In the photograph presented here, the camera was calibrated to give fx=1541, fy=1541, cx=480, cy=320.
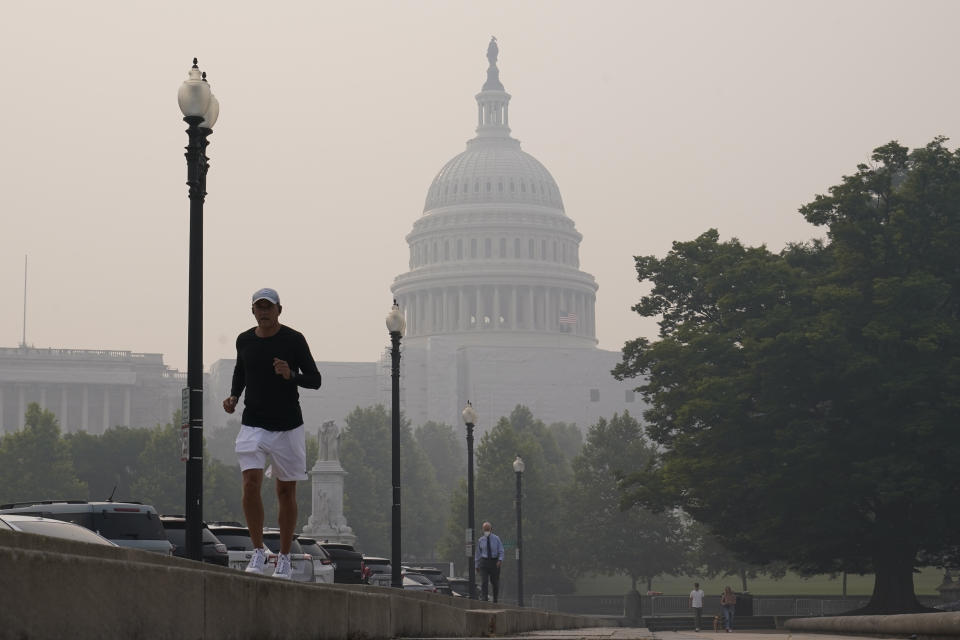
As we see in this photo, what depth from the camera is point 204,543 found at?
23062mm

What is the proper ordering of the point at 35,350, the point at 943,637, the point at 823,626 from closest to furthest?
the point at 943,637, the point at 823,626, the point at 35,350

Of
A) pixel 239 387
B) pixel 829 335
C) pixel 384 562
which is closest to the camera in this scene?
pixel 239 387

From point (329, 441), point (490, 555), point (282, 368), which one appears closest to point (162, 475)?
point (329, 441)

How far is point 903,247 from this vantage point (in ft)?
166

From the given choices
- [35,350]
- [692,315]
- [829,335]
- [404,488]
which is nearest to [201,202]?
[829,335]

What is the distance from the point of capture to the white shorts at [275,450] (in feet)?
38.8

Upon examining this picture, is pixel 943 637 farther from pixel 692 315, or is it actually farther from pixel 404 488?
pixel 404 488

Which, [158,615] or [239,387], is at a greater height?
[239,387]

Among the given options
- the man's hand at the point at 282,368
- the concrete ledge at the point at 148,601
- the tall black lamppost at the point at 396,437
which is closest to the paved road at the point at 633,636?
the man's hand at the point at 282,368

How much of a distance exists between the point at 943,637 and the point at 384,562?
24753mm

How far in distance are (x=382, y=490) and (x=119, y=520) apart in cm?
10691

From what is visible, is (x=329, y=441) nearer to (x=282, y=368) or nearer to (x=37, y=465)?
(x=37, y=465)

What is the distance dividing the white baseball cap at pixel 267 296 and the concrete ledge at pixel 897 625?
21.9 ft

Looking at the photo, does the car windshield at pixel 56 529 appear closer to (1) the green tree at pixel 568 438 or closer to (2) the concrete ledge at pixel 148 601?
(2) the concrete ledge at pixel 148 601
